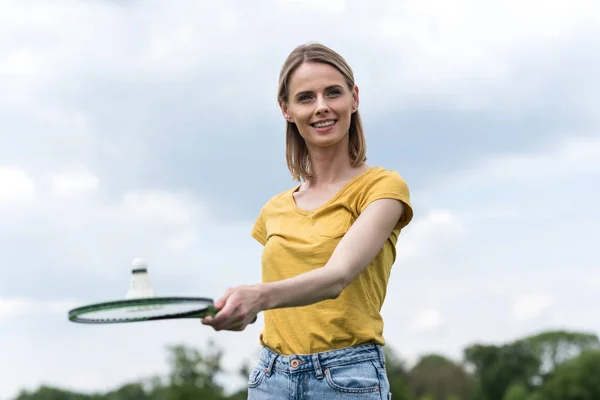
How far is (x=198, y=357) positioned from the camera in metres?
69.9

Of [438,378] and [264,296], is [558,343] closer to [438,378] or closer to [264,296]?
[438,378]

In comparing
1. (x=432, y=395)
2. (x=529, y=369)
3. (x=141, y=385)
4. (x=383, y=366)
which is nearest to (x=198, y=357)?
(x=141, y=385)

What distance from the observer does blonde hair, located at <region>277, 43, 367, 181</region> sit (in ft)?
20.8

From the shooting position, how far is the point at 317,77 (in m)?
6.28

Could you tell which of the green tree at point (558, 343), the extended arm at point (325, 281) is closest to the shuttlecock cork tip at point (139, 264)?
the extended arm at point (325, 281)

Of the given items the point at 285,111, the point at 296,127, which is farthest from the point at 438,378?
the point at 285,111

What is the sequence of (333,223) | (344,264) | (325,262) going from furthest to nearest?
1. (333,223)
2. (325,262)
3. (344,264)

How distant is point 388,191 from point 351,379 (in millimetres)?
1143

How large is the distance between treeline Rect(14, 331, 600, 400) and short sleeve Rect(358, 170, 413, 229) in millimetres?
67662

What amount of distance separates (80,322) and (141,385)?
7320 cm

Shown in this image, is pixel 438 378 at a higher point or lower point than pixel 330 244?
higher

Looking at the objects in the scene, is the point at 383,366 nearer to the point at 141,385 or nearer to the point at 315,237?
the point at 315,237

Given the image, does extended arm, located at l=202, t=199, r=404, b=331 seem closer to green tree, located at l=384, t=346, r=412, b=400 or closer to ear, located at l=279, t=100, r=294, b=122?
ear, located at l=279, t=100, r=294, b=122

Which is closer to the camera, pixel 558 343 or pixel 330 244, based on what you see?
pixel 330 244
